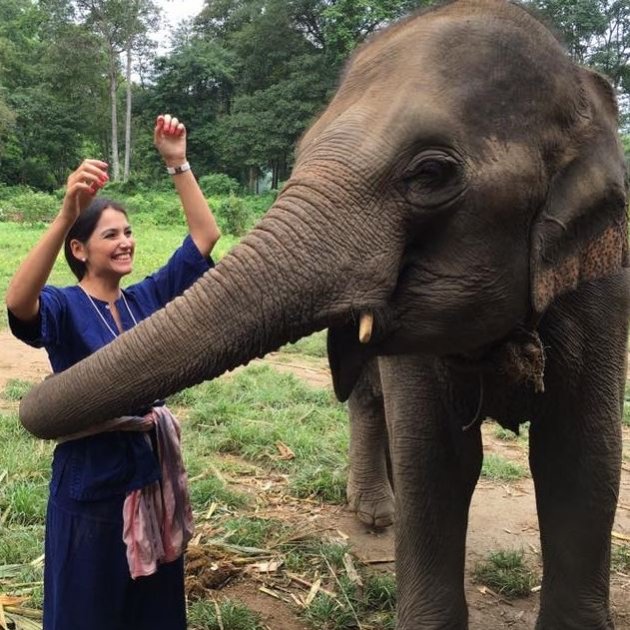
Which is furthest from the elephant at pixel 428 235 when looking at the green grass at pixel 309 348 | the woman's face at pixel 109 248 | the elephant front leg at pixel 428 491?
the green grass at pixel 309 348

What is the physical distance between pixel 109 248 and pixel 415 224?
3.47ft

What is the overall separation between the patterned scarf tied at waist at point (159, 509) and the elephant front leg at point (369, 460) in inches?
66.4

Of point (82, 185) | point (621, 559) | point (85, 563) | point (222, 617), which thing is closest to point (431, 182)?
point (82, 185)

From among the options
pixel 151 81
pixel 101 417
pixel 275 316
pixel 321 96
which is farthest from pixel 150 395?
pixel 151 81

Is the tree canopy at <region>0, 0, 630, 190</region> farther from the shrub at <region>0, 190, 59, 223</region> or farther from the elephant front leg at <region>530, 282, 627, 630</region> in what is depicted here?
the elephant front leg at <region>530, 282, 627, 630</region>

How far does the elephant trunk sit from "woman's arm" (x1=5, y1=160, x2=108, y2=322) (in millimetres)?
516

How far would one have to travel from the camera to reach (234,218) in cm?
2078

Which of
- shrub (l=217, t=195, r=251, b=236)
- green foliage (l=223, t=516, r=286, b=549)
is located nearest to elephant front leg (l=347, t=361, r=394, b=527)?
green foliage (l=223, t=516, r=286, b=549)

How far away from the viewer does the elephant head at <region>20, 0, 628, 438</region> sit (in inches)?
67.3

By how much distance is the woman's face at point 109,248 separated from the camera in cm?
250

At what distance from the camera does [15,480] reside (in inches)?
175

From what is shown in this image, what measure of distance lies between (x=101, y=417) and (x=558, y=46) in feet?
4.75

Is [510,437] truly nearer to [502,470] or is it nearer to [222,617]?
[502,470]

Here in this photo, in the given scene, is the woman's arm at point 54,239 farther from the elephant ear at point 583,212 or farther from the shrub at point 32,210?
the shrub at point 32,210
